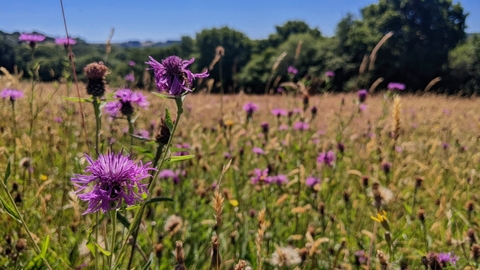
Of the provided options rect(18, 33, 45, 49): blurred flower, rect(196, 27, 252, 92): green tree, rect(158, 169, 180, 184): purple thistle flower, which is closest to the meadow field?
rect(158, 169, 180, 184): purple thistle flower

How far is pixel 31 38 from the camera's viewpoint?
248cm

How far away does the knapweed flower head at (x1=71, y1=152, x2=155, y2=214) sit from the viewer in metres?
0.78

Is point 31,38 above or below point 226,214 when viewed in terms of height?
above

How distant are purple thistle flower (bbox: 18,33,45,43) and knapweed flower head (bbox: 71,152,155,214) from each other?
2063 millimetres

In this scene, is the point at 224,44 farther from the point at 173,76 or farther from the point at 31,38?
the point at 173,76

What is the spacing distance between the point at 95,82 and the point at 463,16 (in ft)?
121

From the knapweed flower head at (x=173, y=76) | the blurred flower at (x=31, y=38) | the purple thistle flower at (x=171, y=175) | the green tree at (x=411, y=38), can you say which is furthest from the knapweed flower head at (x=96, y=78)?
the green tree at (x=411, y=38)

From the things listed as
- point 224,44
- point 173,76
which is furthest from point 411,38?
point 173,76

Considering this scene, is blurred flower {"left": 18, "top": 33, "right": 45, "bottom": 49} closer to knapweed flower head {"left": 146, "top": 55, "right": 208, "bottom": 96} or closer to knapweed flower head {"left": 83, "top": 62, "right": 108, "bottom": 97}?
knapweed flower head {"left": 83, "top": 62, "right": 108, "bottom": 97}

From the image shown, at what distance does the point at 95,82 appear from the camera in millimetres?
1410

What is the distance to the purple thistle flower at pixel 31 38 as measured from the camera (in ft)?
8.14

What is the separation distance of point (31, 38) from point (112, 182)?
2.13m

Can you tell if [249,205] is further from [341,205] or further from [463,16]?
[463,16]

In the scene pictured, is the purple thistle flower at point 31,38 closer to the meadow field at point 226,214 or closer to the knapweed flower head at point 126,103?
the meadow field at point 226,214
